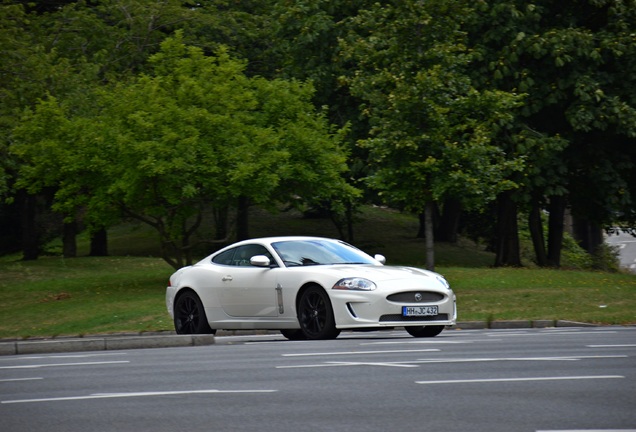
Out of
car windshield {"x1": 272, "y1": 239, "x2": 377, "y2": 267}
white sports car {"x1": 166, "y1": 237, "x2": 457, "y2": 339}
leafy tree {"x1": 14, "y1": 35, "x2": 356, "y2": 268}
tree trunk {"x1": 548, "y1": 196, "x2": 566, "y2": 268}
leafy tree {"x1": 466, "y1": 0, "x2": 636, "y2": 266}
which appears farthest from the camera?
tree trunk {"x1": 548, "y1": 196, "x2": 566, "y2": 268}

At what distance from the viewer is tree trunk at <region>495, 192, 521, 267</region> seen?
40.3m

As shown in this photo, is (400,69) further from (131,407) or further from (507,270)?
(131,407)

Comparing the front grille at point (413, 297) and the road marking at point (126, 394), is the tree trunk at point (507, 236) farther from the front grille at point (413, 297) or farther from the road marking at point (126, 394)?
the road marking at point (126, 394)

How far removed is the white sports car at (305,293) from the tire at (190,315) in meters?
0.01

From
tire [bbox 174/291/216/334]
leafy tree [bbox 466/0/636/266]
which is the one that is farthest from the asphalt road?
leafy tree [bbox 466/0/636/266]

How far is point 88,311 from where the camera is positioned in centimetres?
2700

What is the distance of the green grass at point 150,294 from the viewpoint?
23.3 m

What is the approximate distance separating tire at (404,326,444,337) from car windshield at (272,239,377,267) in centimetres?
104

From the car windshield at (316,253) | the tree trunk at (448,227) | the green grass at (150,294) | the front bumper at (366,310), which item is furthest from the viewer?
the tree trunk at (448,227)

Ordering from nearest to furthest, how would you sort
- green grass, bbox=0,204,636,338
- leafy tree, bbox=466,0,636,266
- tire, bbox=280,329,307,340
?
tire, bbox=280,329,307,340 → green grass, bbox=0,204,636,338 → leafy tree, bbox=466,0,636,266

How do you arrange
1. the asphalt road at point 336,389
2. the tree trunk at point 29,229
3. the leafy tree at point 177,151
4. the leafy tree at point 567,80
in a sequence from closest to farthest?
the asphalt road at point 336,389
the leafy tree at point 177,151
the leafy tree at point 567,80
the tree trunk at point 29,229

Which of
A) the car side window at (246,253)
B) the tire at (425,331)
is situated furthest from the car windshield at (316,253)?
the tire at (425,331)

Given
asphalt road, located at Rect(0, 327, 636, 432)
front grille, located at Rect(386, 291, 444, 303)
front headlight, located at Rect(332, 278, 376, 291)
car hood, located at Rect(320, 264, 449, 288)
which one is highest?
car hood, located at Rect(320, 264, 449, 288)

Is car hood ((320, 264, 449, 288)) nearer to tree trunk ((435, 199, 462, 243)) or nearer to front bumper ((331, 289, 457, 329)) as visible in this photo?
front bumper ((331, 289, 457, 329))
